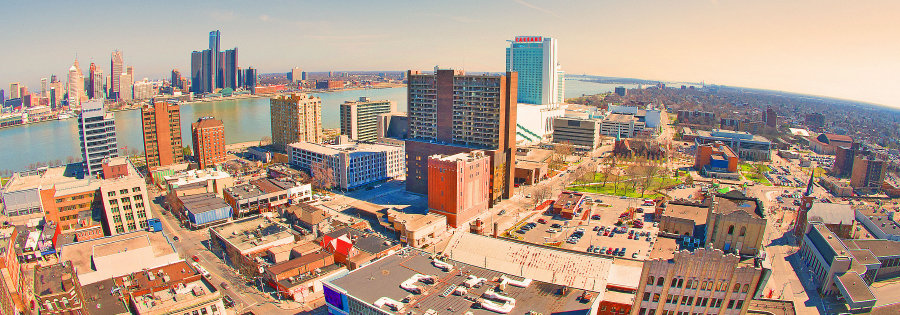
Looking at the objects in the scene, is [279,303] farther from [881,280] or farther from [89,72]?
[89,72]

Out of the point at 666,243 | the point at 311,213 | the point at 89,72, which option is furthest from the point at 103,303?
the point at 89,72

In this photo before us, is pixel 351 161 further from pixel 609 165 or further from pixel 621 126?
pixel 621 126

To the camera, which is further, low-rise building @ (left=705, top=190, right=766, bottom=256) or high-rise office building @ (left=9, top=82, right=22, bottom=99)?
high-rise office building @ (left=9, top=82, right=22, bottom=99)

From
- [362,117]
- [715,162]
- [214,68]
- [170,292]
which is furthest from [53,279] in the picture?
[214,68]

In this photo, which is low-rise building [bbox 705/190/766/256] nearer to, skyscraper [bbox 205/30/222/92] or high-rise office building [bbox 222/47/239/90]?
skyscraper [bbox 205/30/222/92]

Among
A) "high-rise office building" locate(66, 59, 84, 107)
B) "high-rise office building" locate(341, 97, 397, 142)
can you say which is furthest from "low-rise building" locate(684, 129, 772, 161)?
"high-rise office building" locate(66, 59, 84, 107)

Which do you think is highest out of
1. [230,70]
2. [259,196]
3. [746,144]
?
[230,70]
